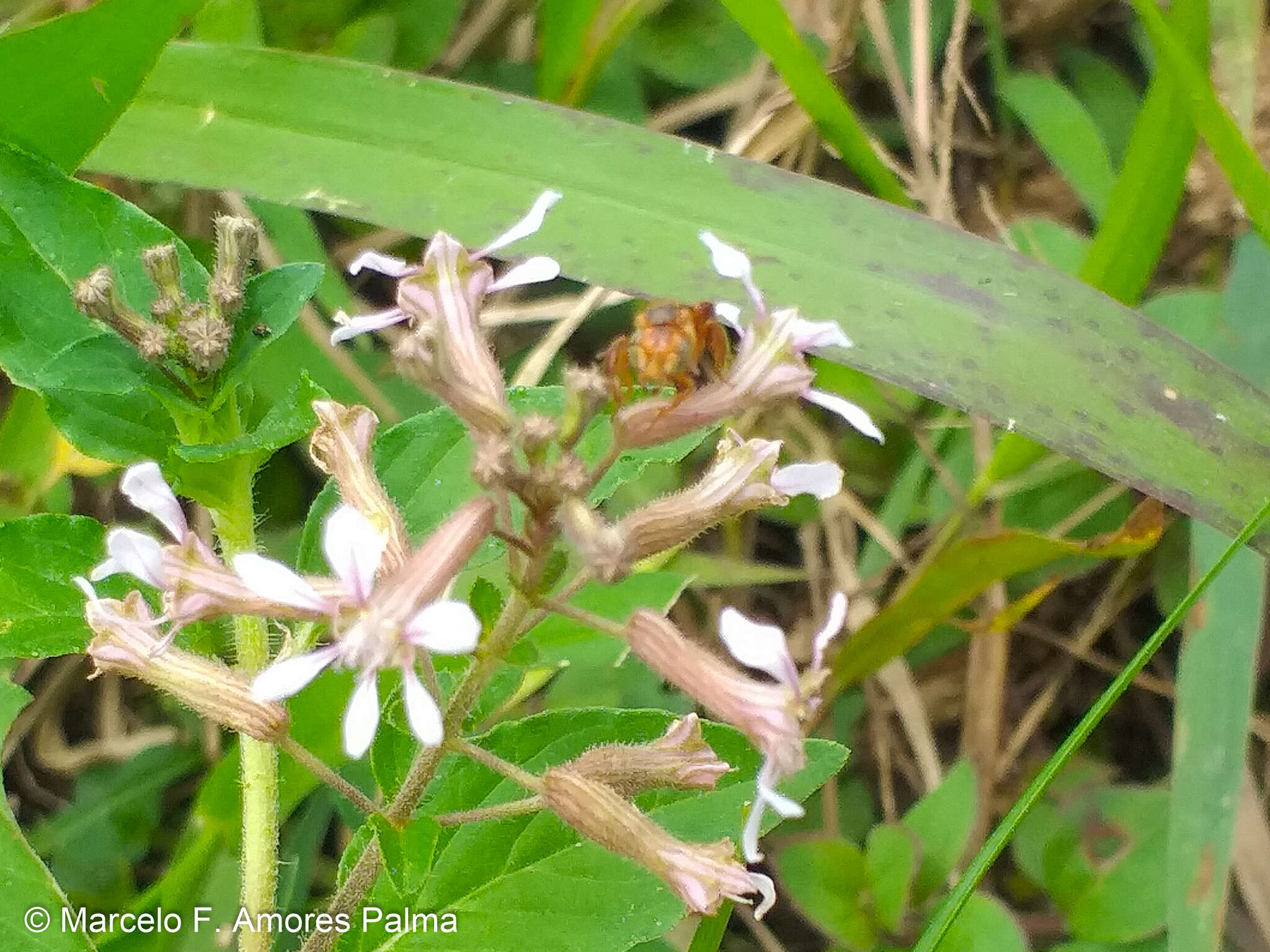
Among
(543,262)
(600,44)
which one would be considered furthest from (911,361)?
(600,44)

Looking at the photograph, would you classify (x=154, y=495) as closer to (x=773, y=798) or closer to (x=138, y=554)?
(x=138, y=554)

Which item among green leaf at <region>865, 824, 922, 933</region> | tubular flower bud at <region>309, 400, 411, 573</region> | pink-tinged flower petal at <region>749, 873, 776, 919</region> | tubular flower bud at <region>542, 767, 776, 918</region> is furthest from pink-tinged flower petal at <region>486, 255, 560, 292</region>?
green leaf at <region>865, 824, 922, 933</region>

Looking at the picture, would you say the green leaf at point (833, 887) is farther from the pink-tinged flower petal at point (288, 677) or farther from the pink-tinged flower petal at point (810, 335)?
the pink-tinged flower petal at point (288, 677)

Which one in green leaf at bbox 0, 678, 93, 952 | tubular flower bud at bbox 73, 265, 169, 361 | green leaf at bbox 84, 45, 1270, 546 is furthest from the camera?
green leaf at bbox 84, 45, 1270, 546

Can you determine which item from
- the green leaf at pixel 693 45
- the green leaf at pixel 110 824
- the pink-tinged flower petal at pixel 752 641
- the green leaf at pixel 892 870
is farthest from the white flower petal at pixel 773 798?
the green leaf at pixel 693 45

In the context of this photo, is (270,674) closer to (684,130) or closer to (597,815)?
(597,815)

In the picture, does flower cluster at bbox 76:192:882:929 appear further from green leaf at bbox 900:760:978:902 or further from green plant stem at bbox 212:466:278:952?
green leaf at bbox 900:760:978:902
